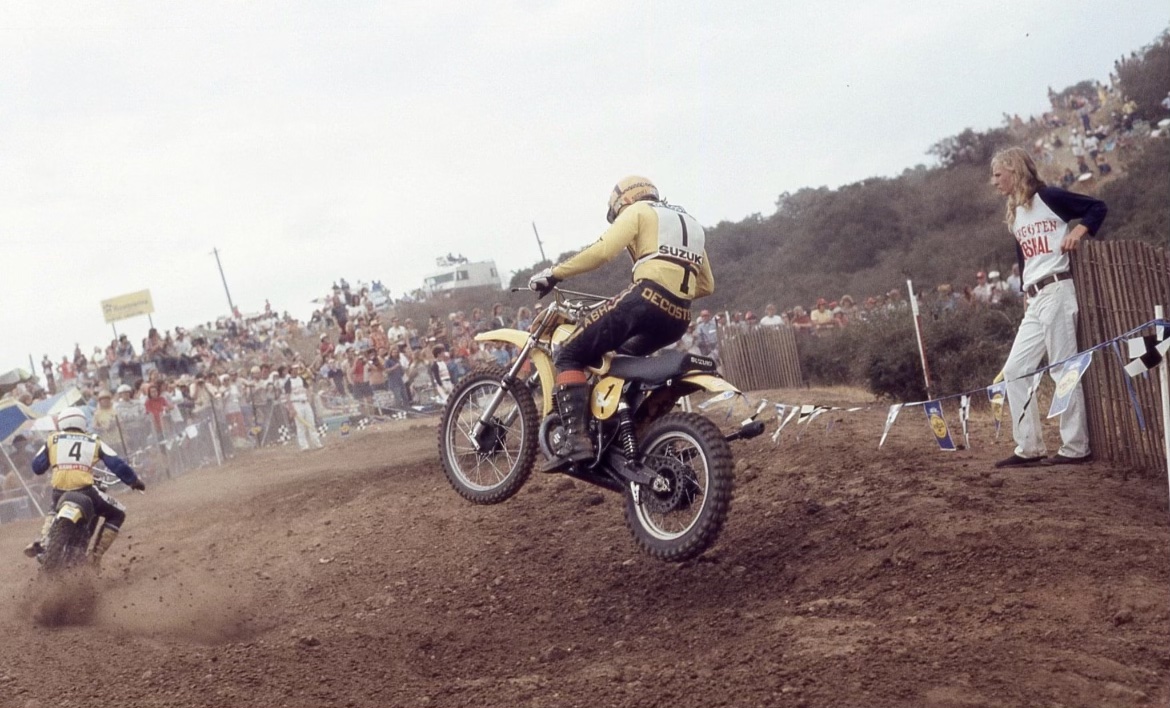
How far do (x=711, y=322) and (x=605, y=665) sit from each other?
18.4 meters

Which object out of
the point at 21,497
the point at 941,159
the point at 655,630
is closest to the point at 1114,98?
the point at 941,159

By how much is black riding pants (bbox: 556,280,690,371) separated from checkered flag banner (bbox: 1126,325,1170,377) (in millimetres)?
2440

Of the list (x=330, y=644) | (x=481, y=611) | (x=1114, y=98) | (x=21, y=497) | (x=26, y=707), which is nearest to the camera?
(x=26, y=707)

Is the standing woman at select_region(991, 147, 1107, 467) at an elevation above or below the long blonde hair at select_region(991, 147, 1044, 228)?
below

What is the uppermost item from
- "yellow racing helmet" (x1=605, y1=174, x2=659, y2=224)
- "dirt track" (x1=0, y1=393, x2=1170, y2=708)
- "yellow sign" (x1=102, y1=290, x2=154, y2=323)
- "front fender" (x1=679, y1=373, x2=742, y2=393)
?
"yellow sign" (x1=102, y1=290, x2=154, y2=323)

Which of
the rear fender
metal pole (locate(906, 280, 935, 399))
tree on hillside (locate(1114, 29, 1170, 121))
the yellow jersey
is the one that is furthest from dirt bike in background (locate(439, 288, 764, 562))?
tree on hillside (locate(1114, 29, 1170, 121))

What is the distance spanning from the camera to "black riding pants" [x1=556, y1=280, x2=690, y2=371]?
21.6ft

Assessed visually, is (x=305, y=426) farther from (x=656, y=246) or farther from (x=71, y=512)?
(x=656, y=246)

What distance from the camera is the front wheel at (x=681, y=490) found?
5.96 metres

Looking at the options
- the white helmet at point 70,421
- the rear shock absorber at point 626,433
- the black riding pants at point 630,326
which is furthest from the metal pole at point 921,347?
the white helmet at point 70,421

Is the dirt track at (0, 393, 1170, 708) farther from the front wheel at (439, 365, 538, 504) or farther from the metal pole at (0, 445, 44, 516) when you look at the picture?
the metal pole at (0, 445, 44, 516)

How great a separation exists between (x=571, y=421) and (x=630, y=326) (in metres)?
0.69

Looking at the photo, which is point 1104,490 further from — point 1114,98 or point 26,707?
point 1114,98

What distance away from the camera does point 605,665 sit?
516 centimetres
